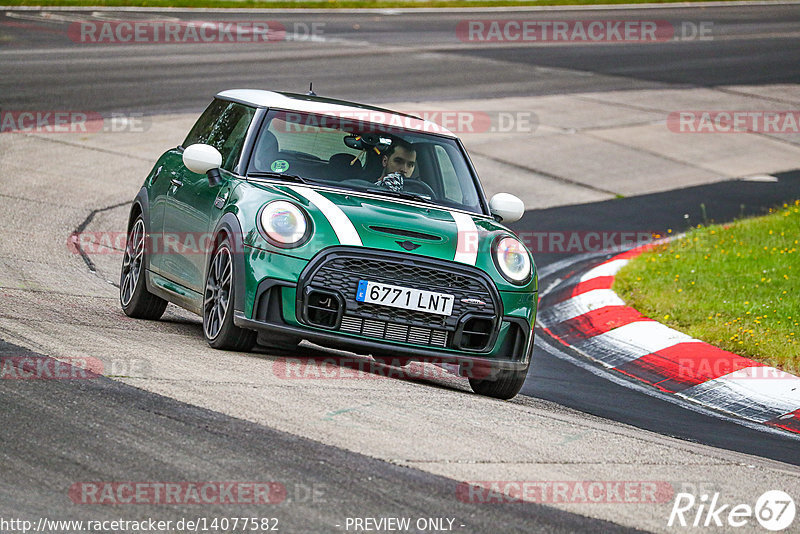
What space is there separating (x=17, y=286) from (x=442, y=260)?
3325 mm

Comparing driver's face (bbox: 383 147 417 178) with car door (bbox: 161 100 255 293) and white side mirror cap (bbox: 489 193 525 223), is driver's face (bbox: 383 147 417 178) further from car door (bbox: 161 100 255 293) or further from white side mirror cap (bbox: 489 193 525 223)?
car door (bbox: 161 100 255 293)

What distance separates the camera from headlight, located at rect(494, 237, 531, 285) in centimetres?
673

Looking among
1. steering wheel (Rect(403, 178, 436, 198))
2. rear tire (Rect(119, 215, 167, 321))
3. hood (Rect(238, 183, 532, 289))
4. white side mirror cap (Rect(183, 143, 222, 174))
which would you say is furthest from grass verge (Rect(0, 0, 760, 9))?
hood (Rect(238, 183, 532, 289))

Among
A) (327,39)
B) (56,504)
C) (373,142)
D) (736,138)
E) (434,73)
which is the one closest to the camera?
(56,504)

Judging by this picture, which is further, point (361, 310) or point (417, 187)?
point (417, 187)

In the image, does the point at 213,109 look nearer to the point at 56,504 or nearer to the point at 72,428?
the point at 72,428

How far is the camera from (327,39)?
2752 centimetres

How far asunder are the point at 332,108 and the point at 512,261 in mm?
1789

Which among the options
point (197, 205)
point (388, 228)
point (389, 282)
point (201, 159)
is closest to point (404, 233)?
point (388, 228)

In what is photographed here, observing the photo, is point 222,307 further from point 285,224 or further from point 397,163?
point 397,163

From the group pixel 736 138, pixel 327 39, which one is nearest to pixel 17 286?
pixel 736 138

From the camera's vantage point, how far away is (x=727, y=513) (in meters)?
4.68

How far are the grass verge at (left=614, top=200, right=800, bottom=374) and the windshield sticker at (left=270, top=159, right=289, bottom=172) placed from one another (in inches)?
137

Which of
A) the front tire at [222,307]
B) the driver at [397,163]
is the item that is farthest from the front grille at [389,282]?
the driver at [397,163]
